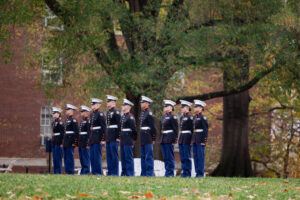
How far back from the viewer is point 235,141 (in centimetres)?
2472

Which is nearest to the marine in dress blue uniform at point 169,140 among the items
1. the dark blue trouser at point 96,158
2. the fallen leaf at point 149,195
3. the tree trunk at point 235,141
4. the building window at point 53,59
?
the dark blue trouser at point 96,158

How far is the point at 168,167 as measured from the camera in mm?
15875

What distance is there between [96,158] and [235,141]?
994 centimetres

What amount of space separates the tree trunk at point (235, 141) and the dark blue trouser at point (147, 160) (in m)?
8.75

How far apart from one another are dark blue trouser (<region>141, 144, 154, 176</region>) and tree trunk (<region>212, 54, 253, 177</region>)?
875 centimetres

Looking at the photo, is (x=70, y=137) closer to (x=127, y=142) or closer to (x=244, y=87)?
(x=127, y=142)

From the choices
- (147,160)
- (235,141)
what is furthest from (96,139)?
(235,141)

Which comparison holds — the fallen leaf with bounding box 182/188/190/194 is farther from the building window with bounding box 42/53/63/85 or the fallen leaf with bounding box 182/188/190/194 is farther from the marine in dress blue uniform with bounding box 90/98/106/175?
the building window with bounding box 42/53/63/85

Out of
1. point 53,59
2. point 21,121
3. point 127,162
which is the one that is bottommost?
point 127,162

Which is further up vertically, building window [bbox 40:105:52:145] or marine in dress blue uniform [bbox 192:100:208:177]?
building window [bbox 40:105:52:145]

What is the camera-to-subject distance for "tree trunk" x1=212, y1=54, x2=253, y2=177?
24219 millimetres

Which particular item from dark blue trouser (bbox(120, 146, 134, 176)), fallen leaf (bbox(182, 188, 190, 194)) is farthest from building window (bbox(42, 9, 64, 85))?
fallen leaf (bbox(182, 188, 190, 194))

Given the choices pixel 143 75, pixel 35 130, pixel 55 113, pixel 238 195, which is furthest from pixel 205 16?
pixel 35 130

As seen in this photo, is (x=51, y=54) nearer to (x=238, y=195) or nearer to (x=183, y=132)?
(x=183, y=132)
